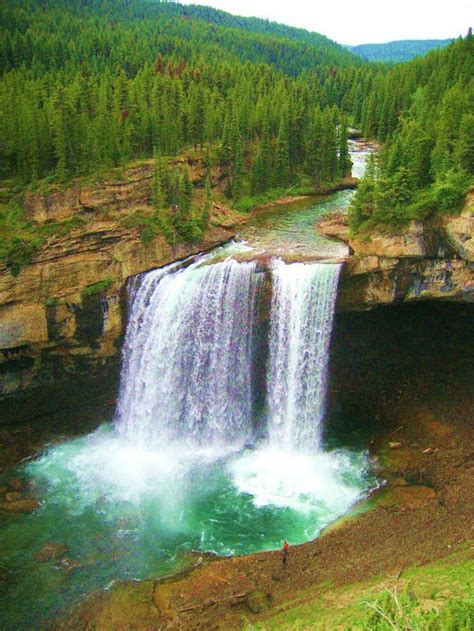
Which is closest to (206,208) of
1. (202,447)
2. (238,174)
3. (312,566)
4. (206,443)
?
(238,174)

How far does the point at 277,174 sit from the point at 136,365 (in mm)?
24488

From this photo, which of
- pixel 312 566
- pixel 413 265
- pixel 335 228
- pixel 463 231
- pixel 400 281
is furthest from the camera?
pixel 335 228

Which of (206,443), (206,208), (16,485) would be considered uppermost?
(206,208)

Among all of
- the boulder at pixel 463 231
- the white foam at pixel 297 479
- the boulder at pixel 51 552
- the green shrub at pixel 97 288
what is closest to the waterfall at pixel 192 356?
the green shrub at pixel 97 288

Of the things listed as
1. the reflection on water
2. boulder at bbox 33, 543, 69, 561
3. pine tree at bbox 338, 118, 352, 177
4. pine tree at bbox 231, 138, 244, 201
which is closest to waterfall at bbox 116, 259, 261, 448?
the reflection on water

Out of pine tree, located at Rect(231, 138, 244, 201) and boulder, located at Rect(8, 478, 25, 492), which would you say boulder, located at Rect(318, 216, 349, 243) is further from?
boulder, located at Rect(8, 478, 25, 492)

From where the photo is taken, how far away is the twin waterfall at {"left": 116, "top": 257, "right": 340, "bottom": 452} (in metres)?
32.3

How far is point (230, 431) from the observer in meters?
34.2

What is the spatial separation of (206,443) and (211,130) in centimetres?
2765

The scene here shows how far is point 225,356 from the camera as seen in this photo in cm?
3356

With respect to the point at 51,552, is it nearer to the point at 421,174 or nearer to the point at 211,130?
the point at 421,174

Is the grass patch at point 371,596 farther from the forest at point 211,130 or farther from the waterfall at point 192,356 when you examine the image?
the forest at point 211,130

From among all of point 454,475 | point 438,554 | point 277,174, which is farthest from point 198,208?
point 438,554

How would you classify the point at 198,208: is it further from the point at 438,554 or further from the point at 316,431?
the point at 438,554
